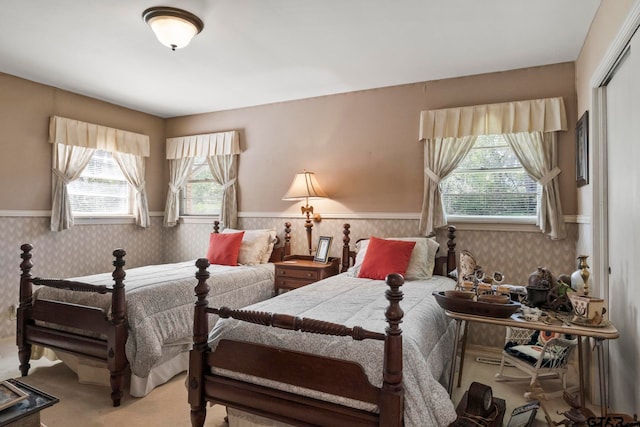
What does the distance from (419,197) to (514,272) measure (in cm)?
111

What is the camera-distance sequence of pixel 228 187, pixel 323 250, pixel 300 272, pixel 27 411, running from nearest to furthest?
pixel 27 411 < pixel 300 272 < pixel 323 250 < pixel 228 187

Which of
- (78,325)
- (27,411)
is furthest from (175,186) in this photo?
(27,411)

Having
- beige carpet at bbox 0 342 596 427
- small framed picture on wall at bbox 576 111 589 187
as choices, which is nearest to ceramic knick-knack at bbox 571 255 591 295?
beige carpet at bbox 0 342 596 427

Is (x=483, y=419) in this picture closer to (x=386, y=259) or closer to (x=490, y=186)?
(x=386, y=259)

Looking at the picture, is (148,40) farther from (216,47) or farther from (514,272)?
(514,272)

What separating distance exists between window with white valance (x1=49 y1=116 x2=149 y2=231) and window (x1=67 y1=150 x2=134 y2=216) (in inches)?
3.8

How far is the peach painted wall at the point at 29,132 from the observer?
148 inches

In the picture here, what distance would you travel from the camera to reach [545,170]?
11.0 ft

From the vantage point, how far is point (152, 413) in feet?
7.97

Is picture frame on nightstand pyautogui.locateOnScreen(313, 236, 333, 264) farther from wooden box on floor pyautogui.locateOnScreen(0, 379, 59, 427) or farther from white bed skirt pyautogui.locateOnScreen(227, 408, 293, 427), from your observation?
wooden box on floor pyautogui.locateOnScreen(0, 379, 59, 427)

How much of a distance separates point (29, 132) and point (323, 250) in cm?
328

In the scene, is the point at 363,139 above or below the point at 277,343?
above

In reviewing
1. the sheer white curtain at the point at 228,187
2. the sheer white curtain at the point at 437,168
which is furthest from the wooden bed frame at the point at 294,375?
the sheer white curtain at the point at 228,187

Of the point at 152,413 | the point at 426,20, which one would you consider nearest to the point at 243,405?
the point at 152,413
